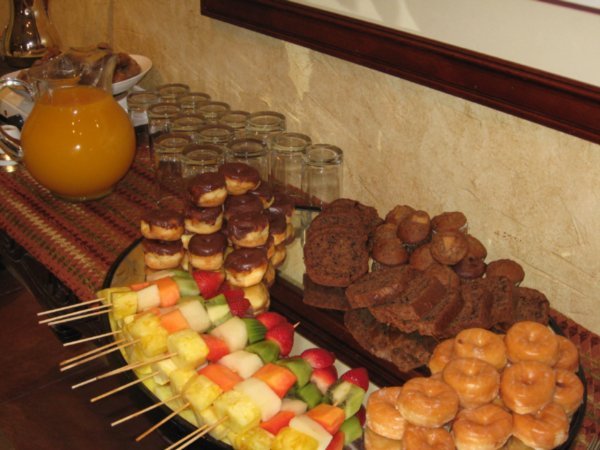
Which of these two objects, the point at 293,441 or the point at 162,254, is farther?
the point at 162,254

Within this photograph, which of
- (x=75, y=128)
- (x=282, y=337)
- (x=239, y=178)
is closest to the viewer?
(x=282, y=337)

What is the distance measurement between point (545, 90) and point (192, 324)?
655 mm

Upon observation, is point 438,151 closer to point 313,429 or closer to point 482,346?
point 482,346

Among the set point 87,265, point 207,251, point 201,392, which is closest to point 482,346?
point 201,392

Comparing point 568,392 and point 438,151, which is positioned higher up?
point 438,151

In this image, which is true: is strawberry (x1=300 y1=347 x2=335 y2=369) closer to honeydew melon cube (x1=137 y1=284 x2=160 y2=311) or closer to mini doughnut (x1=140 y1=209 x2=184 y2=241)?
honeydew melon cube (x1=137 y1=284 x2=160 y2=311)

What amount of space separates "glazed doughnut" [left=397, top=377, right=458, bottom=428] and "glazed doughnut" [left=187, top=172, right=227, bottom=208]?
53 centimetres

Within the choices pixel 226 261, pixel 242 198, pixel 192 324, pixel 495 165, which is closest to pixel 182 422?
pixel 192 324

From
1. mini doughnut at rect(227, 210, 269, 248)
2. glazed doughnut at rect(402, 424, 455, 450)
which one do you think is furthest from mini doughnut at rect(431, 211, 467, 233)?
glazed doughnut at rect(402, 424, 455, 450)

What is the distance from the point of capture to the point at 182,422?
1011 mm

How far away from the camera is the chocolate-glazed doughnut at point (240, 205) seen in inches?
52.7

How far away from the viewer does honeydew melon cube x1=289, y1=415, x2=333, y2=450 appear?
947 mm

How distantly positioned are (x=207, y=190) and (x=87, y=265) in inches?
11.5

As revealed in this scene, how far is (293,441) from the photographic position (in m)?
0.94
